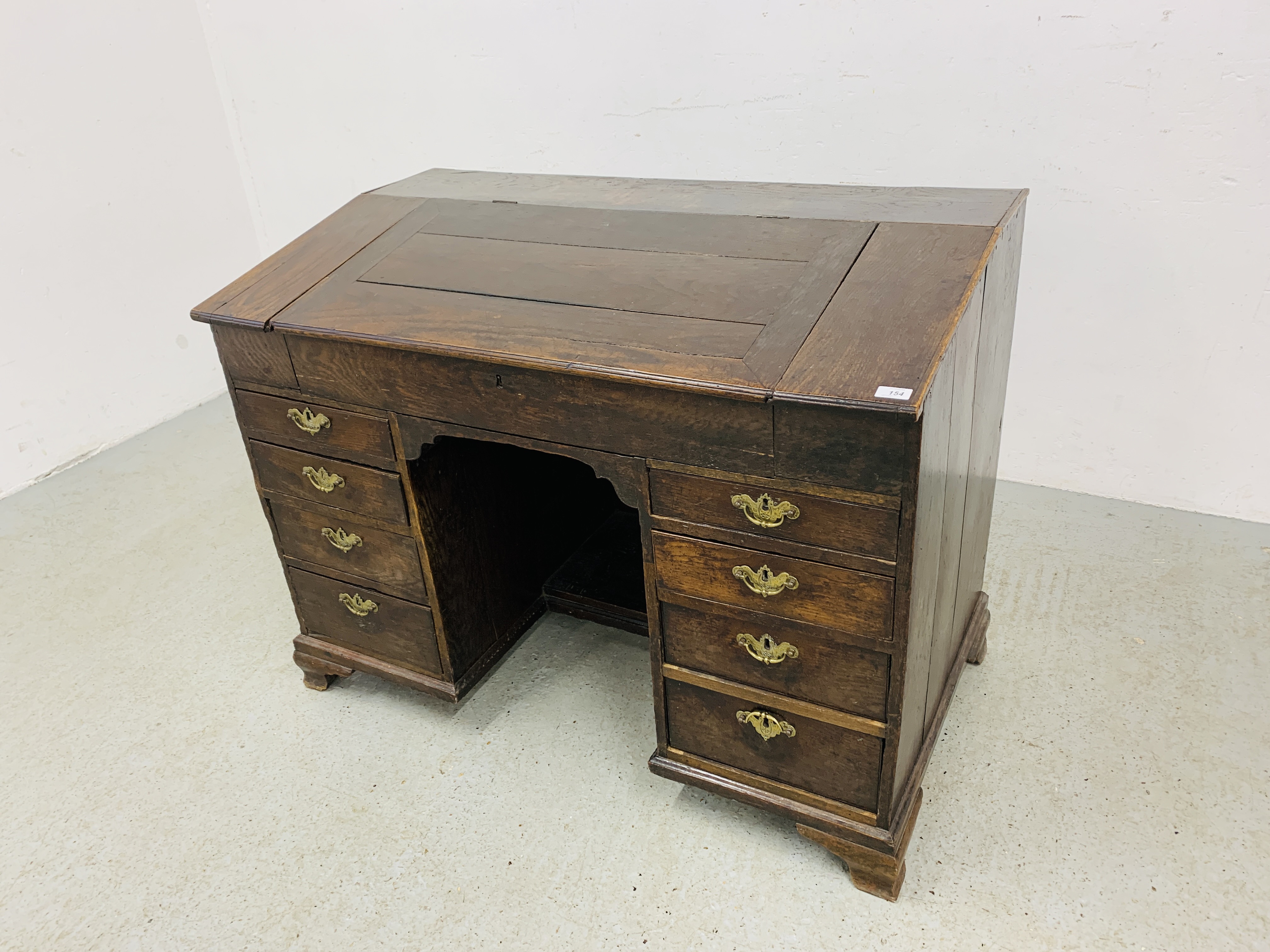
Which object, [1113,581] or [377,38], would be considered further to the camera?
[377,38]

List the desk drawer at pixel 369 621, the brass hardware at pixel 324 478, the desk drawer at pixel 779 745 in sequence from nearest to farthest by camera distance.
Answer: the desk drawer at pixel 779 745 < the brass hardware at pixel 324 478 < the desk drawer at pixel 369 621

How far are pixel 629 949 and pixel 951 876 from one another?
1.85 ft

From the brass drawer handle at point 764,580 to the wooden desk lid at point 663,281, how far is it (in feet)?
0.98

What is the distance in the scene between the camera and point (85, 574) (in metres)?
2.60

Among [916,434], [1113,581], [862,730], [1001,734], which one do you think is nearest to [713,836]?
[862,730]

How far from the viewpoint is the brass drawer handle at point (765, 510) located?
53.1 inches

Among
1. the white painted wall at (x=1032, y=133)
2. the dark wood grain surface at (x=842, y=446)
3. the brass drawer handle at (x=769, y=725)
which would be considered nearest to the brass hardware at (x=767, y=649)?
the brass drawer handle at (x=769, y=725)

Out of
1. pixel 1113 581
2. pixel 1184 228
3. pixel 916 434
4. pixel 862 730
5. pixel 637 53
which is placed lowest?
pixel 1113 581

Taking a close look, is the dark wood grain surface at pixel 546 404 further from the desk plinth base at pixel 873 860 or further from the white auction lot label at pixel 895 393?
the desk plinth base at pixel 873 860

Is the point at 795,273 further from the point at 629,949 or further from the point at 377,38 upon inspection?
the point at 377,38

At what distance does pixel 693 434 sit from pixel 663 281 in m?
0.33

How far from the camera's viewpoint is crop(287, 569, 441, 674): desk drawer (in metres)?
1.94

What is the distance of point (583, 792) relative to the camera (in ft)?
6.02

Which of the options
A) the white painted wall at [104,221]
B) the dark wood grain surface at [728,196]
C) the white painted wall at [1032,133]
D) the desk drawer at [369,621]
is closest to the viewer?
the dark wood grain surface at [728,196]
